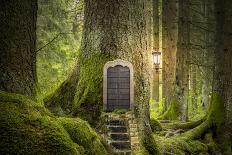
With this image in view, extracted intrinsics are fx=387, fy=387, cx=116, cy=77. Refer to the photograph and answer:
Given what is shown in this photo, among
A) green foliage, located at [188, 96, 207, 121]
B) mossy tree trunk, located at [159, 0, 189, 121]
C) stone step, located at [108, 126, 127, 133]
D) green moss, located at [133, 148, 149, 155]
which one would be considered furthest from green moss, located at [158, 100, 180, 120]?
stone step, located at [108, 126, 127, 133]

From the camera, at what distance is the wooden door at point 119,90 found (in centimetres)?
770

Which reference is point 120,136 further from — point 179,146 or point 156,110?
point 156,110

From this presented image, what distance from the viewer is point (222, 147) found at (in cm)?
1083

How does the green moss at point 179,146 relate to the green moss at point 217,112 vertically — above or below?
below

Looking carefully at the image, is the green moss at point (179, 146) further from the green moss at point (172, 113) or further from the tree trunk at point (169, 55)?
the tree trunk at point (169, 55)

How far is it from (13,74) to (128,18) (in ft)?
11.9

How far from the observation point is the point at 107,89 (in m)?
7.80

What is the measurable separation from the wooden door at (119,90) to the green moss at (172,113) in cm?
701

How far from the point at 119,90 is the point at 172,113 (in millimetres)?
7183

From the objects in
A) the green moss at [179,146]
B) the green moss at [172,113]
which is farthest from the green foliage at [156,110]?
the green moss at [179,146]

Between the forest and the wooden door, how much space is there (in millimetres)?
20

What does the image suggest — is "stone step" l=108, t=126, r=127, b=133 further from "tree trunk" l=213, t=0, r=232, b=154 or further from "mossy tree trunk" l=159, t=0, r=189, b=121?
"mossy tree trunk" l=159, t=0, r=189, b=121

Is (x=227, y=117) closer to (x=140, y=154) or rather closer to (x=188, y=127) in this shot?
(x=188, y=127)

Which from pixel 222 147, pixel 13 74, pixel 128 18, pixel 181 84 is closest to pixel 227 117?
pixel 222 147
